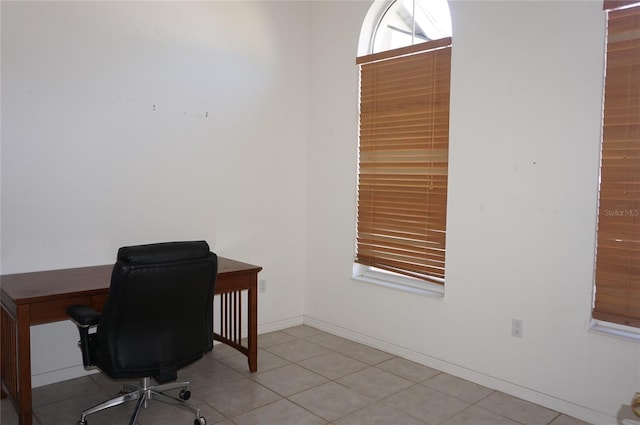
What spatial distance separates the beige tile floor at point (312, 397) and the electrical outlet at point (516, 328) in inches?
15.2

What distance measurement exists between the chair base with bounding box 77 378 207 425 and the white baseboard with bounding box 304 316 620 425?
1565 mm

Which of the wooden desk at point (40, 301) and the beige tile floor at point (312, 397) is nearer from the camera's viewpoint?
the wooden desk at point (40, 301)

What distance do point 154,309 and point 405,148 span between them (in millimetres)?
2152

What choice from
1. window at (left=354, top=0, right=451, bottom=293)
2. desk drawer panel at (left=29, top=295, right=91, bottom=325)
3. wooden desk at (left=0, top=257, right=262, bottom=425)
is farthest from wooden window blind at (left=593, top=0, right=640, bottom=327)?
desk drawer panel at (left=29, top=295, right=91, bottom=325)

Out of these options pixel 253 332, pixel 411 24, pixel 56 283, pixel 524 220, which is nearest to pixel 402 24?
pixel 411 24

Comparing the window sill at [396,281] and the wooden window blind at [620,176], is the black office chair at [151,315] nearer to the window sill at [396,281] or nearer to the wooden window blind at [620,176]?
the window sill at [396,281]

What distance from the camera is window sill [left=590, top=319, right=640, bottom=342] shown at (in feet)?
8.56

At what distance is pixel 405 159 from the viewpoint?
3709 mm

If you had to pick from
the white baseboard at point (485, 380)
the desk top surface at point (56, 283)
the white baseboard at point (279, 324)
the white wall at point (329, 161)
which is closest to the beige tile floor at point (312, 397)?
the white baseboard at point (485, 380)

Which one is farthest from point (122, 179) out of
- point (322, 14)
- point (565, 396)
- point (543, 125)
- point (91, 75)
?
point (565, 396)

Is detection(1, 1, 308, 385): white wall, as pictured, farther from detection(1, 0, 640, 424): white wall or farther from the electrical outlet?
the electrical outlet

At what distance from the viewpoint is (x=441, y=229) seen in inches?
137

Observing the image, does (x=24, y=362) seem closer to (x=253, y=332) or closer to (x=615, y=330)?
(x=253, y=332)

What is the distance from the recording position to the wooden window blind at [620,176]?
8.46ft
